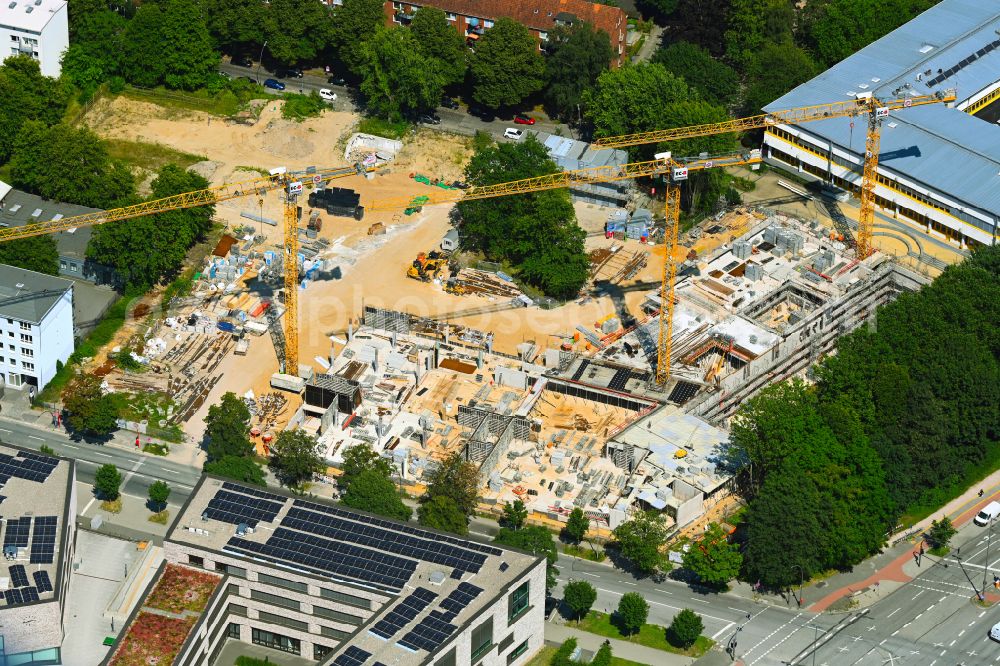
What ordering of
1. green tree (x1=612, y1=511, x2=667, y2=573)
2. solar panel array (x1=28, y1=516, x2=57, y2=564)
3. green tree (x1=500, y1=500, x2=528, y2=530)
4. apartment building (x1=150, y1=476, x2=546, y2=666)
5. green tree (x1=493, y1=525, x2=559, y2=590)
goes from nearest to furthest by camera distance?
apartment building (x1=150, y1=476, x2=546, y2=666), solar panel array (x1=28, y1=516, x2=57, y2=564), green tree (x1=493, y1=525, x2=559, y2=590), green tree (x1=612, y1=511, x2=667, y2=573), green tree (x1=500, y1=500, x2=528, y2=530)

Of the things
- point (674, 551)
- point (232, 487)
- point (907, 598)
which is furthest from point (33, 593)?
point (907, 598)

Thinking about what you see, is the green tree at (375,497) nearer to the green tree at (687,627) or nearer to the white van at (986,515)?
the green tree at (687,627)

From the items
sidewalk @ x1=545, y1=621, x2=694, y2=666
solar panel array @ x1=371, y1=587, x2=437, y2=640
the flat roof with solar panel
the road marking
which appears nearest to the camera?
solar panel array @ x1=371, y1=587, x2=437, y2=640

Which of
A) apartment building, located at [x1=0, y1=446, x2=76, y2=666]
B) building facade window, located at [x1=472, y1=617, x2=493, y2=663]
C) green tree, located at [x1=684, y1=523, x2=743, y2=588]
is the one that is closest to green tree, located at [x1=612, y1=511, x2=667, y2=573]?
green tree, located at [x1=684, y1=523, x2=743, y2=588]

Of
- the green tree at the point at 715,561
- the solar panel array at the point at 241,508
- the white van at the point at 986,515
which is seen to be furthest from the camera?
the white van at the point at 986,515

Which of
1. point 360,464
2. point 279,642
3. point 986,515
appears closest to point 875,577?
point 986,515

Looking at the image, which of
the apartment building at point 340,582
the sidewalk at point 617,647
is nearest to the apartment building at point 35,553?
the apartment building at point 340,582

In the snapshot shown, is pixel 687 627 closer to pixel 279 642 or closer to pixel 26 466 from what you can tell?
pixel 279 642

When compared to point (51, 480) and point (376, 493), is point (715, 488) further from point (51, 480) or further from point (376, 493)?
point (51, 480)

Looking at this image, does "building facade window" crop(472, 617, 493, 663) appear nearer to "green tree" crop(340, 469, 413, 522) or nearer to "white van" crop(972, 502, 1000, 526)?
"green tree" crop(340, 469, 413, 522)
